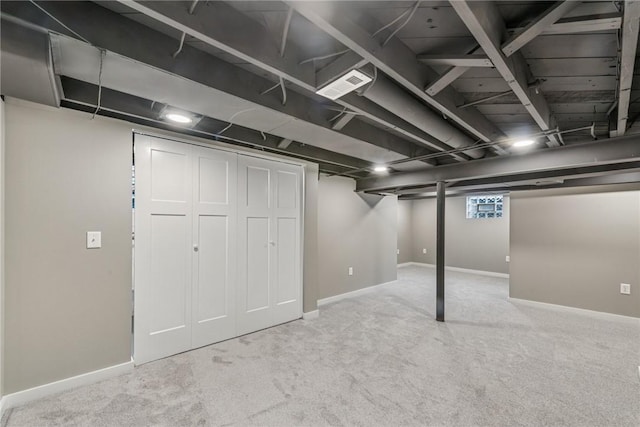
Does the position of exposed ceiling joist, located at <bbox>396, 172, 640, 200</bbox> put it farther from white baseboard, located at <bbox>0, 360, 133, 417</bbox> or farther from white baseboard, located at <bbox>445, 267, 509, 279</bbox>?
white baseboard, located at <bbox>0, 360, 133, 417</bbox>

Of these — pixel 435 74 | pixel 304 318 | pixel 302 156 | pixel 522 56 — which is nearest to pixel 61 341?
pixel 304 318

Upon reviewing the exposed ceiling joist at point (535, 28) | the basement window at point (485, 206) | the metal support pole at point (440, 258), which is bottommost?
the metal support pole at point (440, 258)

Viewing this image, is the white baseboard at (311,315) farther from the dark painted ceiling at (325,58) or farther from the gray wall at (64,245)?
the dark painted ceiling at (325,58)

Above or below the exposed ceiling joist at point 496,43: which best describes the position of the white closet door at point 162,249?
below

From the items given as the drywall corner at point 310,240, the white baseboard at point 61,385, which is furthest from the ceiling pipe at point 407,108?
the white baseboard at point 61,385

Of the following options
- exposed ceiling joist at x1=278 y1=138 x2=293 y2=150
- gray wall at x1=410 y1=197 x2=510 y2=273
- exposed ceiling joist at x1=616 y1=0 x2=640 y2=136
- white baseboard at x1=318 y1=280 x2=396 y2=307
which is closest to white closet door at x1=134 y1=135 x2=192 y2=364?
exposed ceiling joist at x1=278 y1=138 x2=293 y2=150

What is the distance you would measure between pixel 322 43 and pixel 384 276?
182 inches

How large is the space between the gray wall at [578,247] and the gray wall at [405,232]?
3.28 metres

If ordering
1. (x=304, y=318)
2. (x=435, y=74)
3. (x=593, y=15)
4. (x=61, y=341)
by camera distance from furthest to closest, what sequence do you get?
1. (x=304, y=318)
2. (x=61, y=341)
3. (x=435, y=74)
4. (x=593, y=15)

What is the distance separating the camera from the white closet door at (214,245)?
2729mm

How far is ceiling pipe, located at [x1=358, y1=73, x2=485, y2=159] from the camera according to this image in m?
1.71

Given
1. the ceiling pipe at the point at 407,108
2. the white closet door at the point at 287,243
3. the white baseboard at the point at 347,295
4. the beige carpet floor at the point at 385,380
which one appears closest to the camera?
the ceiling pipe at the point at 407,108

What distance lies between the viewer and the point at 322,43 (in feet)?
4.95

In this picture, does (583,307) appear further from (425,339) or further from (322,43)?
(322,43)
